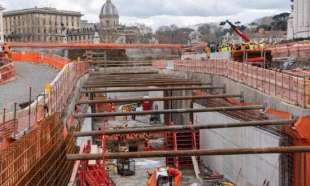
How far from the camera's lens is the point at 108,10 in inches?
6811

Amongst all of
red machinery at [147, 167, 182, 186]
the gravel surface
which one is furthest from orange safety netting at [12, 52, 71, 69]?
red machinery at [147, 167, 182, 186]

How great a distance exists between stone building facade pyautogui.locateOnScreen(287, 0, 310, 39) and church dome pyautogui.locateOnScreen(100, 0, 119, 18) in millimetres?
101989

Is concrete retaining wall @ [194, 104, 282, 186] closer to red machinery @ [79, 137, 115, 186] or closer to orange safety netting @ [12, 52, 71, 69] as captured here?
red machinery @ [79, 137, 115, 186]

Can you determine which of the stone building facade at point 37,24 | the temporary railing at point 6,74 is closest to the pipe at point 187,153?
the temporary railing at point 6,74

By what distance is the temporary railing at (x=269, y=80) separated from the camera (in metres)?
16.6

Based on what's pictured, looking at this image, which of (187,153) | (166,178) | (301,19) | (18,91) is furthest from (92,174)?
(301,19)

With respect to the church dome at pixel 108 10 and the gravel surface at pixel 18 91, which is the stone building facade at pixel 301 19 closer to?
the gravel surface at pixel 18 91

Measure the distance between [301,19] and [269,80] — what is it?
2210 inches

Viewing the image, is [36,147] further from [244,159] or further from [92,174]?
[244,159]

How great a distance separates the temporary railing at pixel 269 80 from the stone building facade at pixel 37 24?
419ft

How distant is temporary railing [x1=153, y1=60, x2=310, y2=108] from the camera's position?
54.5ft

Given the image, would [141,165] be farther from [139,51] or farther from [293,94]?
[139,51]

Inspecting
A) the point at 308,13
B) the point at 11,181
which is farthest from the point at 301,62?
the point at 308,13

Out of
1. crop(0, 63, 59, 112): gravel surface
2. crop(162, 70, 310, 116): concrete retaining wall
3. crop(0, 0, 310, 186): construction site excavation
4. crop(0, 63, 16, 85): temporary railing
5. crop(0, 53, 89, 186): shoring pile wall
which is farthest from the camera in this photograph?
crop(0, 63, 16, 85): temporary railing
